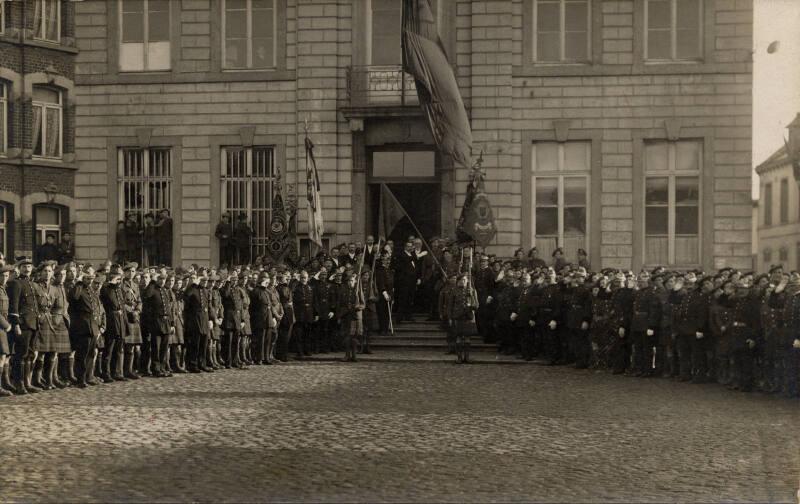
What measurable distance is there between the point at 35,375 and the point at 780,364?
38.1 ft

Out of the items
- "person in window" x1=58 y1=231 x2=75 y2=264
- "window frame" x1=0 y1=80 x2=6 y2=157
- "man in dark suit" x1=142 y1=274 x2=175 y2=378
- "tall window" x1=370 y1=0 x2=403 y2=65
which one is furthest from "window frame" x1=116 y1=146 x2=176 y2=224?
"man in dark suit" x1=142 y1=274 x2=175 y2=378

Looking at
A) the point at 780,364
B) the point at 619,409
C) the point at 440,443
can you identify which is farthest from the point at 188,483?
the point at 780,364

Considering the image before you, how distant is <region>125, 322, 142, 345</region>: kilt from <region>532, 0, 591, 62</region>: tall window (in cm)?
1443

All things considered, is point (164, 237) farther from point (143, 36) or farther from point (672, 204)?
point (672, 204)

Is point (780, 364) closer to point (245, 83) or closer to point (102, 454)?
point (102, 454)

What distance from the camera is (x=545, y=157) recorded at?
2688 cm

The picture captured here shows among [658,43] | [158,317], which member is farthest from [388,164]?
[158,317]

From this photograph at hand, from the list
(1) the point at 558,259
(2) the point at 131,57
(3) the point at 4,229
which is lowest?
(1) the point at 558,259

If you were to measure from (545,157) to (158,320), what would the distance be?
43.9ft

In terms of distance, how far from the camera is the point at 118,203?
91.6 feet

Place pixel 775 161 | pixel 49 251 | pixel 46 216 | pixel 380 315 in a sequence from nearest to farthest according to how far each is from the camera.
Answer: pixel 775 161 → pixel 380 315 → pixel 49 251 → pixel 46 216

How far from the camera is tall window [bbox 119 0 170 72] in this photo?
27125mm

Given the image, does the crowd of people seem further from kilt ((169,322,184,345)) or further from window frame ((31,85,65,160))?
window frame ((31,85,65,160))

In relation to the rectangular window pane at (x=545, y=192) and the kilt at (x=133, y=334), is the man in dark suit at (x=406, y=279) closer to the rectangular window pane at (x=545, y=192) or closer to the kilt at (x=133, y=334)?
Answer: the rectangular window pane at (x=545, y=192)
